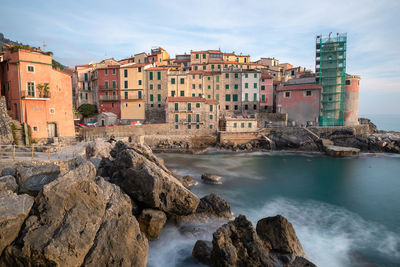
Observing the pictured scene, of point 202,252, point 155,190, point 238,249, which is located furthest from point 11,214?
point 238,249

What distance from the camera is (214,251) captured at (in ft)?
30.3

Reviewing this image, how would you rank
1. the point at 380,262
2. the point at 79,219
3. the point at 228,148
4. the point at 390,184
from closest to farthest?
the point at 79,219, the point at 380,262, the point at 390,184, the point at 228,148

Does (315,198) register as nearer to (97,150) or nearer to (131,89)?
(97,150)

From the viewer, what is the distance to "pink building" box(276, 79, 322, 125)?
145ft

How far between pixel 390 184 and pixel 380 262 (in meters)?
16.5

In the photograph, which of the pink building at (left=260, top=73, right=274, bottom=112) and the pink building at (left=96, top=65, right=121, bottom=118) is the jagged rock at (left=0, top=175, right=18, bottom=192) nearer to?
the pink building at (left=96, top=65, right=121, bottom=118)

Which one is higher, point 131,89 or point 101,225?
point 131,89

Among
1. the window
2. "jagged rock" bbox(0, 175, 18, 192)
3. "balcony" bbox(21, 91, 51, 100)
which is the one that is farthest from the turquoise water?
the window

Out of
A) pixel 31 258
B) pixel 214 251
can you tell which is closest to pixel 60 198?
pixel 31 258

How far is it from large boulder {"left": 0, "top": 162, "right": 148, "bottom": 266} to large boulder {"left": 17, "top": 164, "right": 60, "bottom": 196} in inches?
64.9

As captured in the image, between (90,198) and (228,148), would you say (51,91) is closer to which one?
(90,198)

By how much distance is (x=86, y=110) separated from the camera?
4444cm

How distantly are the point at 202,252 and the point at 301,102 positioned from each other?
40950mm

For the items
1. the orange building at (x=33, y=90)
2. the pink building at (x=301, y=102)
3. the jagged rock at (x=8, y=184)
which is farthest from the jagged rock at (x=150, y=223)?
the pink building at (x=301, y=102)
